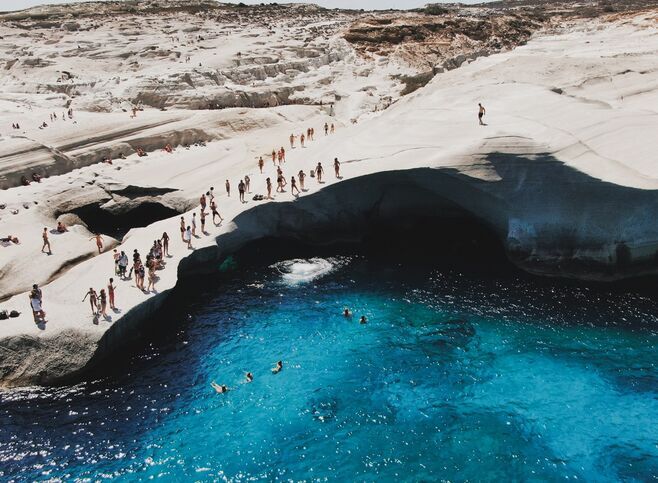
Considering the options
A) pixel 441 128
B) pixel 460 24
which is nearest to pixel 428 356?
pixel 441 128

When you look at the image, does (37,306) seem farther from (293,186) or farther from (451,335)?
(451,335)

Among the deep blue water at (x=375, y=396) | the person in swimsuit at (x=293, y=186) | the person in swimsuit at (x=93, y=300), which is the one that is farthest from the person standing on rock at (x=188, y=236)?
the person in swimsuit at (x=93, y=300)

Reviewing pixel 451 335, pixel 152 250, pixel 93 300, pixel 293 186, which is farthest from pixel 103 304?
pixel 451 335

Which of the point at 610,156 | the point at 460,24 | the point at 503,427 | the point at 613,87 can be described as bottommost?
the point at 503,427

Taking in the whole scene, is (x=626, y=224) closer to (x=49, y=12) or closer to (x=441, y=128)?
(x=441, y=128)

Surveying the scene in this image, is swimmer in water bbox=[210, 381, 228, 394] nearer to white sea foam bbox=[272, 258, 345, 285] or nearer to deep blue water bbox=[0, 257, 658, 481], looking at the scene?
deep blue water bbox=[0, 257, 658, 481]

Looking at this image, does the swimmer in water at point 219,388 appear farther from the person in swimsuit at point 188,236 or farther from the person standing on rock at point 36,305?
the person in swimsuit at point 188,236

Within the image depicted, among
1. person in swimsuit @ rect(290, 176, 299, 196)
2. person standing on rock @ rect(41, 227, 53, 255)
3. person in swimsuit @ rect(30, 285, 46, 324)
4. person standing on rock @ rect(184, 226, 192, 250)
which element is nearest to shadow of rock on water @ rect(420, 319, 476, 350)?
person in swimsuit @ rect(290, 176, 299, 196)
